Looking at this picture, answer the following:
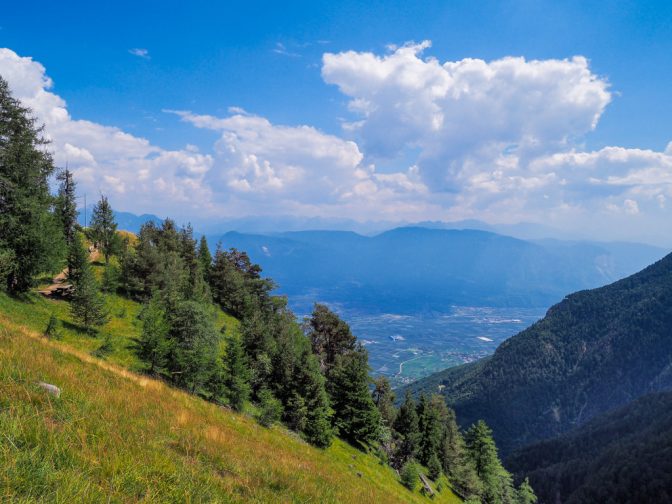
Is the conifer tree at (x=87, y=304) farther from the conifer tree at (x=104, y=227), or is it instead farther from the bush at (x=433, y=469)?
the bush at (x=433, y=469)

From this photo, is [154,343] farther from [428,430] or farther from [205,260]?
[205,260]

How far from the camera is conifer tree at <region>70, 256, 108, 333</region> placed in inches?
1195

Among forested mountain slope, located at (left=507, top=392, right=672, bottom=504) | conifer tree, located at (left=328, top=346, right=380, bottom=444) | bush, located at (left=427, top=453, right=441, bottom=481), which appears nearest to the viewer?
conifer tree, located at (left=328, top=346, right=380, bottom=444)

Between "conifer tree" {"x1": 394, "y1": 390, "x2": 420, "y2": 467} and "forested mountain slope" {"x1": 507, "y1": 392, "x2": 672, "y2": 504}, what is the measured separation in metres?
116

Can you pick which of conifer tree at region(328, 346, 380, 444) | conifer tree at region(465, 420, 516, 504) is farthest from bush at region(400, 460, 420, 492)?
conifer tree at region(465, 420, 516, 504)

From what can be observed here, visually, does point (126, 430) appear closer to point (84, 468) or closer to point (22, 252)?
point (84, 468)

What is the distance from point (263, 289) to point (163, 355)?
150 ft

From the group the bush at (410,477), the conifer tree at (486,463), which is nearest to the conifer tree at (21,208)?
the bush at (410,477)

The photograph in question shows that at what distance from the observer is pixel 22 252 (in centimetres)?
3000

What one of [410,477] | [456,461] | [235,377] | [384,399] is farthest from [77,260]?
[456,461]

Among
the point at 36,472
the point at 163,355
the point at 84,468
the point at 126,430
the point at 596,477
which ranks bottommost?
the point at 596,477

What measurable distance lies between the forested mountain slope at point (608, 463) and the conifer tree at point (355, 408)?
418ft

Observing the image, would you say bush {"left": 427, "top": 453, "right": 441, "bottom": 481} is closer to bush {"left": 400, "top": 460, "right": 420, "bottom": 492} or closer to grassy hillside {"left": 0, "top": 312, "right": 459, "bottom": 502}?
bush {"left": 400, "top": 460, "right": 420, "bottom": 492}

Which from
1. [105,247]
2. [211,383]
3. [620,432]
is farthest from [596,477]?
[105,247]
